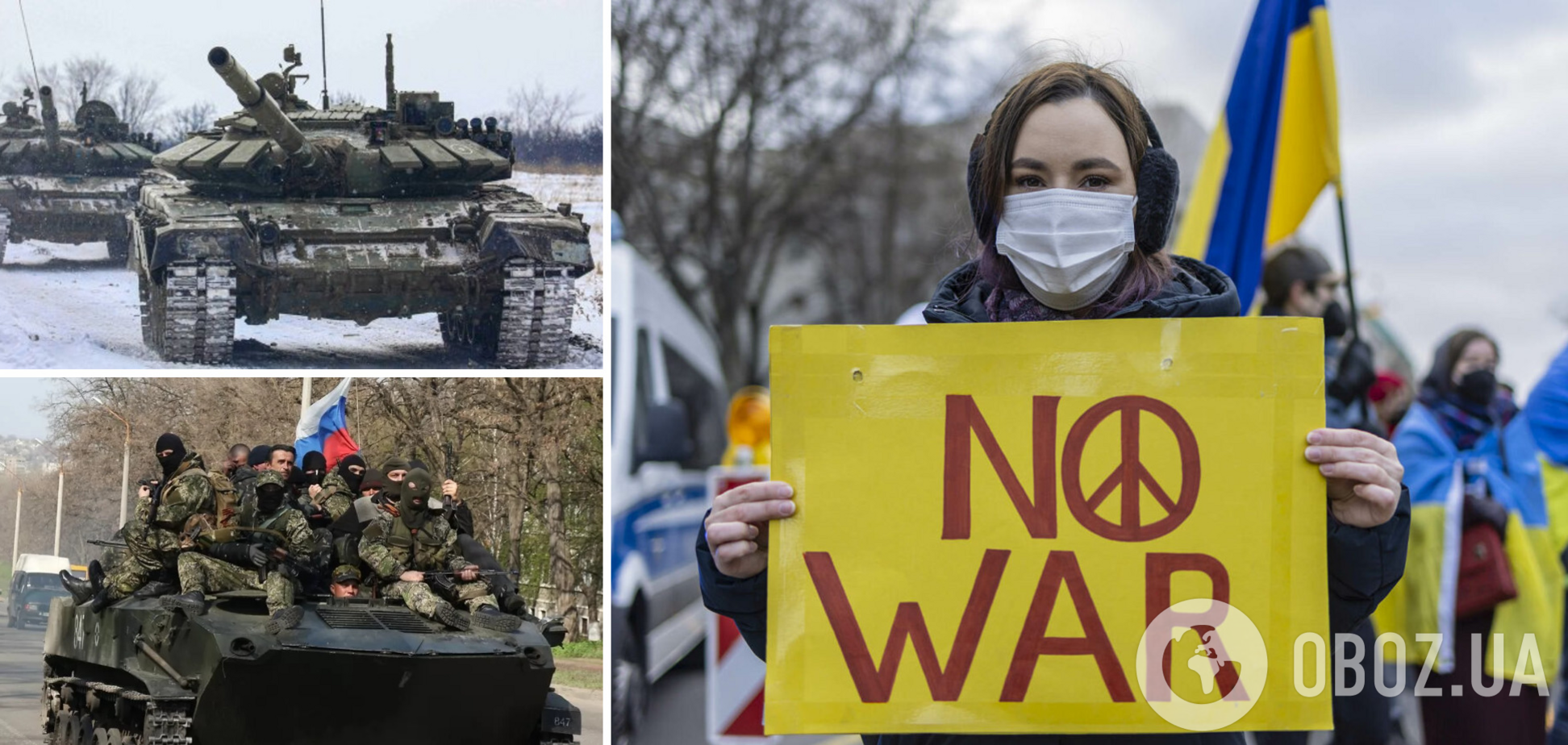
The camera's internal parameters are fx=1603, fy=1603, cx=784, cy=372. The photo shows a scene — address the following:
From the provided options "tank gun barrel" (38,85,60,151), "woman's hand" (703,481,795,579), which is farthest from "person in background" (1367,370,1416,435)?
"woman's hand" (703,481,795,579)

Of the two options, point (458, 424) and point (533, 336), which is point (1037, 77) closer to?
point (533, 336)

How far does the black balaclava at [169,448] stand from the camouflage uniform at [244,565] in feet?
1.83

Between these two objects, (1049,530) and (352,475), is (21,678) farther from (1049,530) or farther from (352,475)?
(1049,530)

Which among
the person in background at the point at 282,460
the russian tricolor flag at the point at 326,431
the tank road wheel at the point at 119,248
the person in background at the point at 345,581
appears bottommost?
the person in background at the point at 345,581

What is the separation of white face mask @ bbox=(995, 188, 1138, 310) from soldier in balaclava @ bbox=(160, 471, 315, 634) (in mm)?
6710

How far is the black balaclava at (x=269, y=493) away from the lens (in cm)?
921

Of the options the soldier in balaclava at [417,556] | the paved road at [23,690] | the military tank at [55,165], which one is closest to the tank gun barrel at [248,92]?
the military tank at [55,165]

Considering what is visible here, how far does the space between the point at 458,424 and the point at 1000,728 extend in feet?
19.9

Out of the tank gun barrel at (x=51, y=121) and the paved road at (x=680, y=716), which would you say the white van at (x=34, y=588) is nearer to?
the tank gun barrel at (x=51, y=121)

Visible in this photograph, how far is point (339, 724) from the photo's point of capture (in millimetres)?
8438

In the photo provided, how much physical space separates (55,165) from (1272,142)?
591cm

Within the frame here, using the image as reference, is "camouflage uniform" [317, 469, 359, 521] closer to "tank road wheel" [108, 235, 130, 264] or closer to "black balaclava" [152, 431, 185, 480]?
"black balaclava" [152, 431, 185, 480]

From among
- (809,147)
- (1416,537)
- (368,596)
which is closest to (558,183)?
(368,596)

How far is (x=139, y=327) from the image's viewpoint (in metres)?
7.26
